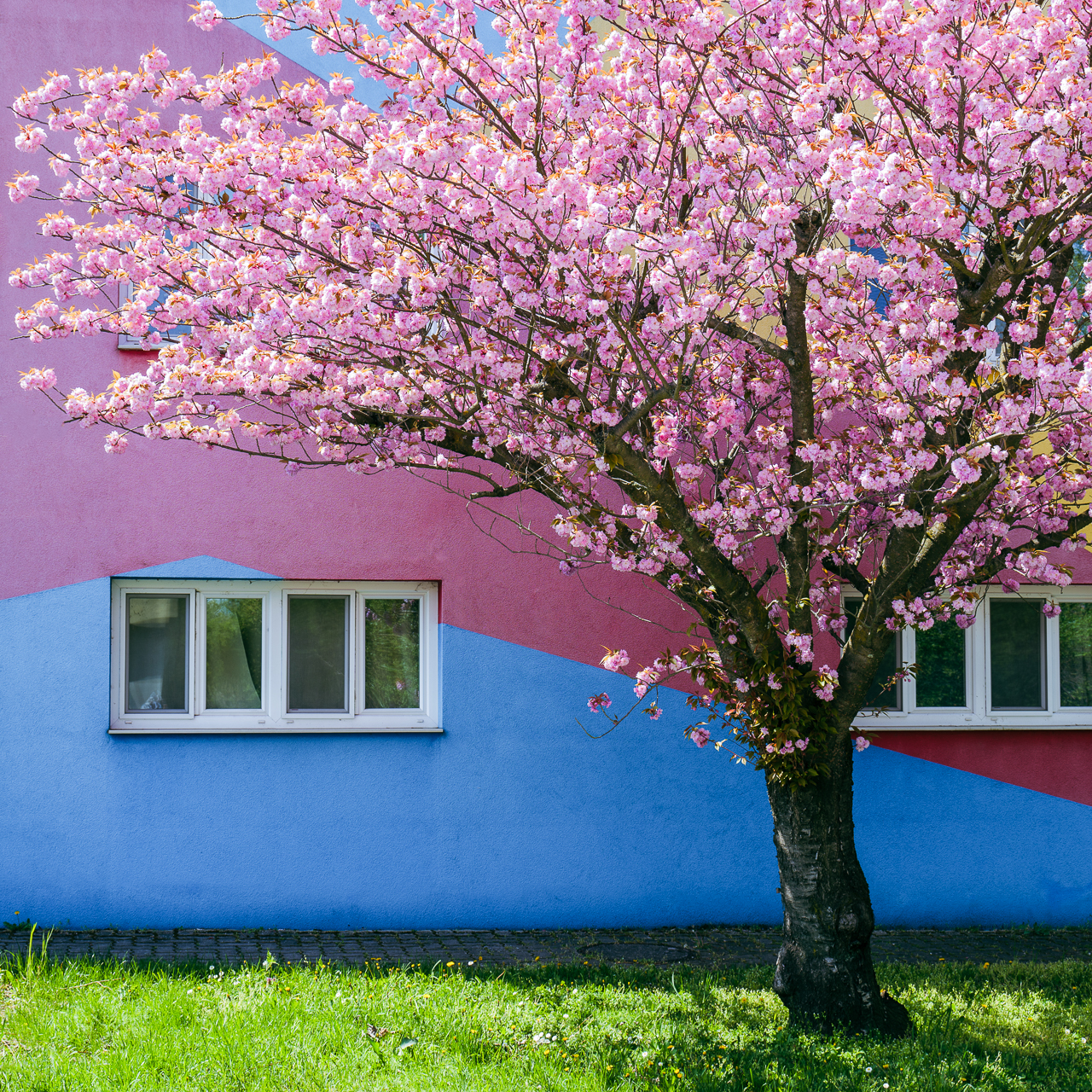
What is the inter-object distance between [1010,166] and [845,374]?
1241mm

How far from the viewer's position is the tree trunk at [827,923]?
16.2 ft

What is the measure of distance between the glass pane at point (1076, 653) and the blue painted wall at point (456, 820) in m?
0.83

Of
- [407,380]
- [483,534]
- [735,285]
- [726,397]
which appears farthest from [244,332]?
[483,534]

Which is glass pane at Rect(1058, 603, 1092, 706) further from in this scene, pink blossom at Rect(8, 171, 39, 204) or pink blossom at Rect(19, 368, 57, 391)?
pink blossom at Rect(8, 171, 39, 204)

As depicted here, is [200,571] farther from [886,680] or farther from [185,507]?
[886,680]

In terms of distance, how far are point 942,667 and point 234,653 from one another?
16.6ft

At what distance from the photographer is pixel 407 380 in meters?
5.00

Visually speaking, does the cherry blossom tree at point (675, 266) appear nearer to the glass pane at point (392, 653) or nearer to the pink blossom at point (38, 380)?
the pink blossom at point (38, 380)

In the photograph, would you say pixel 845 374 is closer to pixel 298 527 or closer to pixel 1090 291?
pixel 1090 291

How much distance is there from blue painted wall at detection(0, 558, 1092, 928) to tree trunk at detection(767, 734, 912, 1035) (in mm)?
2446

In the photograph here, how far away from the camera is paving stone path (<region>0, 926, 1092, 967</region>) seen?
6332 millimetres

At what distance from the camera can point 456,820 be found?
734cm

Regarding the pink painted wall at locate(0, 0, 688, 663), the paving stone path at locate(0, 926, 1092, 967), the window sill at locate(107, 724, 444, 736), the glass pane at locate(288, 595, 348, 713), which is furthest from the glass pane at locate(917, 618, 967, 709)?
the glass pane at locate(288, 595, 348, 713)

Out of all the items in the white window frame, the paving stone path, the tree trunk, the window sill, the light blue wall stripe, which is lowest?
the paving stone path
